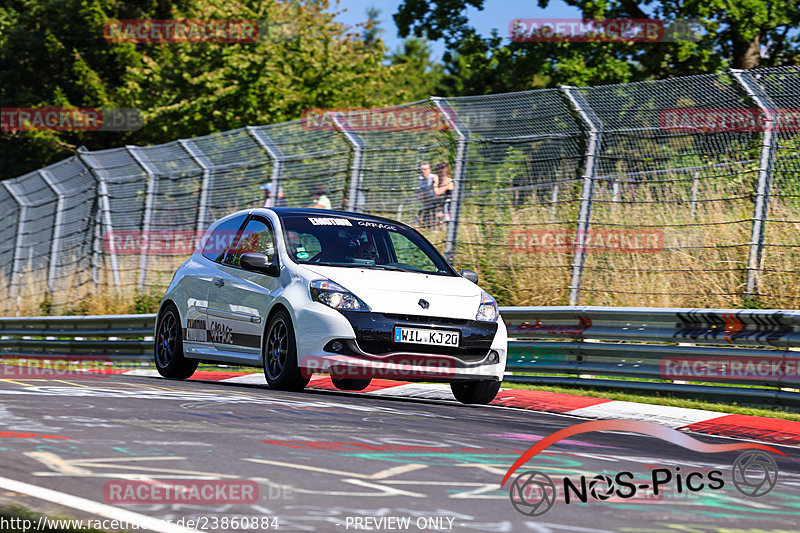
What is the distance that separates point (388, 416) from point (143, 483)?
302 cm

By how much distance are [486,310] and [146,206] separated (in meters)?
11.7

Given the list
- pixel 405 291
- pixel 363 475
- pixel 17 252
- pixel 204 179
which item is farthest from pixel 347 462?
pixel 17 252

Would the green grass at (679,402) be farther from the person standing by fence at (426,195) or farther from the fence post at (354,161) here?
the fence post at (354,161)

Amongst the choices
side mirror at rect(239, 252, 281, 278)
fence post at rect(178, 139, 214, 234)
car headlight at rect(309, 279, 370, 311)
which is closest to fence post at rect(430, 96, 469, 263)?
side mirror at rect(239, 252, 281, 278)

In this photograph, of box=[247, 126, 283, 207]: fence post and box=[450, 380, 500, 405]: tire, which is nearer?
box=[450, 380, 500, 405]: tire

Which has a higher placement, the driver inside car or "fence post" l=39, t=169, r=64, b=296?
"fence post" l=39, t=169, r=64, b=296

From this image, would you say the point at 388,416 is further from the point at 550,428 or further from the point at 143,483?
the point at 143,483

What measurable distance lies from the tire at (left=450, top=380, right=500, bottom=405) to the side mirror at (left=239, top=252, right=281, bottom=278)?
1786mm

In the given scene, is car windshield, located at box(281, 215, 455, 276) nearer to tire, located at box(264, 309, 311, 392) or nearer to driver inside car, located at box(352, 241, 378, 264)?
driver inside car, located at box(352, 241, 378, 264)

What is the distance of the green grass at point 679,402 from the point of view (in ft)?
29.6

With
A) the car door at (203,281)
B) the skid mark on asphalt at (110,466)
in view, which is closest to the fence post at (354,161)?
the car door at (203,281)

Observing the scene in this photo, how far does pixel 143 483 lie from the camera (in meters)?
4.92

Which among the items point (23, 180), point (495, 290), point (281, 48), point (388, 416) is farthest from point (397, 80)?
point (388, 416)

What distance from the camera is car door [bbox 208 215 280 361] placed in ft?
31.2
